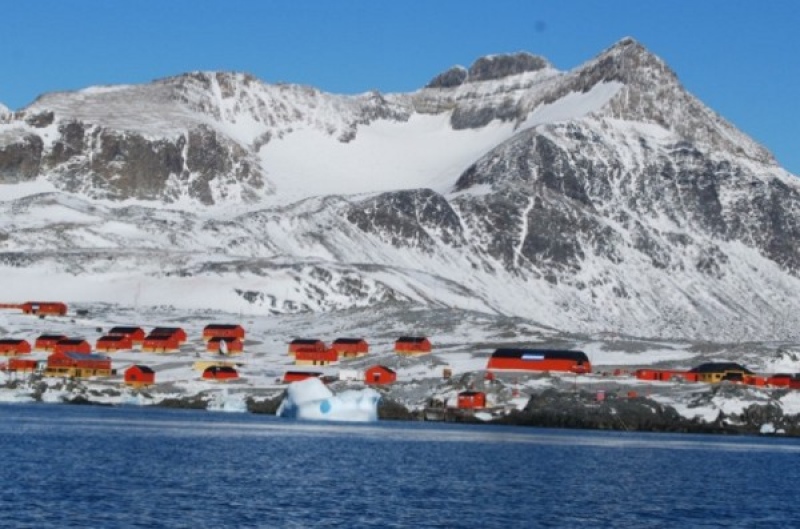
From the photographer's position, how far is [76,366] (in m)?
188

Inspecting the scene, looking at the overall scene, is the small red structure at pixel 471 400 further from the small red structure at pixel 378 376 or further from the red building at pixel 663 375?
the red building at pixel 663 375

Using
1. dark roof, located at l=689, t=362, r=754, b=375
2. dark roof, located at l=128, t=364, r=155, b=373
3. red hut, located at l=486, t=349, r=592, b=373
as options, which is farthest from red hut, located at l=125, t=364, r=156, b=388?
dark roof, located at l=689, t=362, r=754, b=375

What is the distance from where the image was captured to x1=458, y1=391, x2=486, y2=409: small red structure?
161m

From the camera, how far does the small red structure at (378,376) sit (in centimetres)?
17500

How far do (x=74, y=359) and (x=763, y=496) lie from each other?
4551 inches

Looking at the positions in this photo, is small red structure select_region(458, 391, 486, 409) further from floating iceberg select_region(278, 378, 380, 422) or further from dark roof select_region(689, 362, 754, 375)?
Result: dark roof select_region(689, 362, 754, 375)

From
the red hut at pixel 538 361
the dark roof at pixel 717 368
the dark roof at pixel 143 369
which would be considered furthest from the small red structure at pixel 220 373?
the dark roof at pixel 717 368

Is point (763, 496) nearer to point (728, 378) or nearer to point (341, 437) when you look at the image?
point (341, 437)

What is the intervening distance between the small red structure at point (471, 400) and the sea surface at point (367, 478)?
2005cm

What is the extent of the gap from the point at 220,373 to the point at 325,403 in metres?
29.4

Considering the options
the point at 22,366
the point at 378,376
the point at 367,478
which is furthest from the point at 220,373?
the point at 367,478

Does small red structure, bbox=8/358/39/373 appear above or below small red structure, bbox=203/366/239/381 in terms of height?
above

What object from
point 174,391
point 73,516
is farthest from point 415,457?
point 174,391

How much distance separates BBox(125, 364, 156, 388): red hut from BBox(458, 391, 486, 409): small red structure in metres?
40.0
